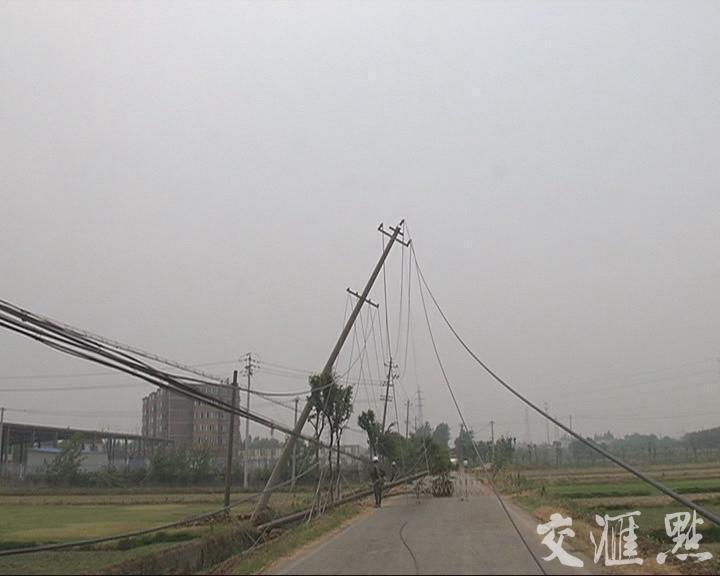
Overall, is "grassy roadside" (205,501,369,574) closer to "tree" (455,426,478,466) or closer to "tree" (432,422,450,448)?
"tree" (455,426,478,466)

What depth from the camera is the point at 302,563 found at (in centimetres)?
1141

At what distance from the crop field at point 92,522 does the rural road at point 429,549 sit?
16.5 feet

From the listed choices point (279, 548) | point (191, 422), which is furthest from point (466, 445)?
point (191, 422)

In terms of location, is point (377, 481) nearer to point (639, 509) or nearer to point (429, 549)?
point (639, 509)

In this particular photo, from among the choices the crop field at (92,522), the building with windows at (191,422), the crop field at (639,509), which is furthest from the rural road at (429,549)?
the building with windows at (191,422)

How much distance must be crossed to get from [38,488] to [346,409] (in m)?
40.3

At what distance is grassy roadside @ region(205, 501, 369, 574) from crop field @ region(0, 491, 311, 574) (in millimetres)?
3218

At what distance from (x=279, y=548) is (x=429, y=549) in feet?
9.80

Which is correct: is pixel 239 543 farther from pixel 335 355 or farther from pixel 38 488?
pixel 38 488

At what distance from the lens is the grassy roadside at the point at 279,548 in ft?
38.0

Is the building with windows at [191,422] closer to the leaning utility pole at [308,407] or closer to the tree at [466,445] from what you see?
the tree at [466,445]

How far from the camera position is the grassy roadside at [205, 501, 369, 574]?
11.6 metres

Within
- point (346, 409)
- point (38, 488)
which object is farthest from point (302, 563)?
point (38, 488)

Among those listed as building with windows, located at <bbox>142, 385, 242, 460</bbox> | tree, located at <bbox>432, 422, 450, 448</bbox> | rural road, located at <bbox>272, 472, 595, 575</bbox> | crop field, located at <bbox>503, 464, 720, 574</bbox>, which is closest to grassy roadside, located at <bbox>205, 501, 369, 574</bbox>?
rural road, located at <bbox>272, 472, 595, 575</bbox>
